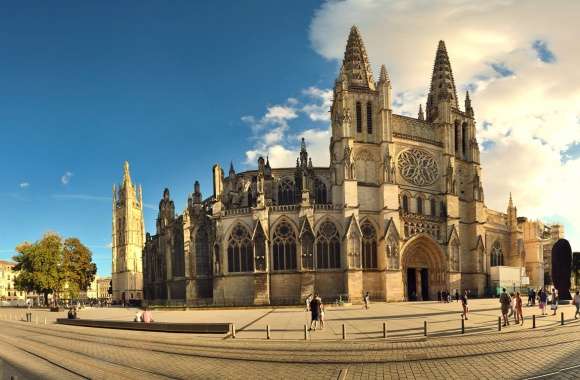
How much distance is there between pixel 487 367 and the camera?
38.9ft

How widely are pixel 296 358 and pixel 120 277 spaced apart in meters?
88.7

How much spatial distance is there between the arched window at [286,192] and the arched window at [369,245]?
10.4m

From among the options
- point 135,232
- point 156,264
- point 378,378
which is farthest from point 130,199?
point 378,378

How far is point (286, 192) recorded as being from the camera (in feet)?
180

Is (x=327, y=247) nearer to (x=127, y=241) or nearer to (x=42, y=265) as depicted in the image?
(x=42, y=265)

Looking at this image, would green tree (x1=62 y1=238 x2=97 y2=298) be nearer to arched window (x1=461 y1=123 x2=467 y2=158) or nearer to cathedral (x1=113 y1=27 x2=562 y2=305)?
cathedral (x1=113 y1=27 x2=562 y2=305)

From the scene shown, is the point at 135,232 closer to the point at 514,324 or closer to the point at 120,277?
the point at 120,277

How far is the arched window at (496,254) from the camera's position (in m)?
54.5

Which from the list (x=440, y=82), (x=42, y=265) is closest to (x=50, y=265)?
(x=42, y=265)

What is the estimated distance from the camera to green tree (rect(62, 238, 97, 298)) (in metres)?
64.1

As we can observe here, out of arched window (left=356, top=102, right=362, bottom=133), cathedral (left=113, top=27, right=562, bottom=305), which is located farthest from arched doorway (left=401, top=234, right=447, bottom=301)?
arched window (left=356, top=102, right=362, bottom=133)

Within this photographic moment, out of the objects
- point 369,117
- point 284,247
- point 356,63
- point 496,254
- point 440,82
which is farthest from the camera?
point 440,82

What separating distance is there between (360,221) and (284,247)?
744 centimetres

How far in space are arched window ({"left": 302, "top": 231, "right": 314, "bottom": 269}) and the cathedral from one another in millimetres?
88
